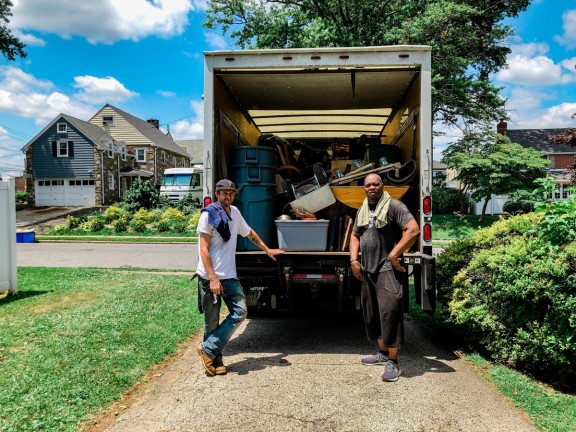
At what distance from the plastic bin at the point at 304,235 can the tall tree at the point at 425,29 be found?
16198 mm

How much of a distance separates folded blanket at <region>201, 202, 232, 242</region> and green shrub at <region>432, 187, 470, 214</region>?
991 inches

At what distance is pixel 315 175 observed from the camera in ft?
18.8

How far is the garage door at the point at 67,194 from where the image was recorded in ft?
119

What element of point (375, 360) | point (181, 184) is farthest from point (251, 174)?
point (181, 184)

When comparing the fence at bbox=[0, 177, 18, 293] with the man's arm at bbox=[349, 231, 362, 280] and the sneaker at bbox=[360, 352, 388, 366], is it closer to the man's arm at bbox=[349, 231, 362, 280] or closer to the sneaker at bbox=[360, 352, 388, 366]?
the man's arm at bbox=[349, 231, 362, 280]

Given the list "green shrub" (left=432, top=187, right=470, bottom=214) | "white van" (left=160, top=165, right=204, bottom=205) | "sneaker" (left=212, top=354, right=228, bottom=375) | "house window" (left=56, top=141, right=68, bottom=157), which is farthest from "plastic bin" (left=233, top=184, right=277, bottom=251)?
"house window" (left=56, top=141, right=68, bottom=157)

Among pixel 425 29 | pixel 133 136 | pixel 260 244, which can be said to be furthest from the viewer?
pixel 133 136

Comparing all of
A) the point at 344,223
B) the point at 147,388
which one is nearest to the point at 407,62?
the point at 344,223

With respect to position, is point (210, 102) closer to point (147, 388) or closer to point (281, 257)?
point (281, 257)

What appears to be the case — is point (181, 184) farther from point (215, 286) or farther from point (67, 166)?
point (215, 286)

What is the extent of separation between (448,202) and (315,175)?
24.9 m

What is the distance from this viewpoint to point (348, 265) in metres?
4.99

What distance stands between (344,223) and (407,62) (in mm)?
1838

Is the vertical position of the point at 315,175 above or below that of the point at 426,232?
above
